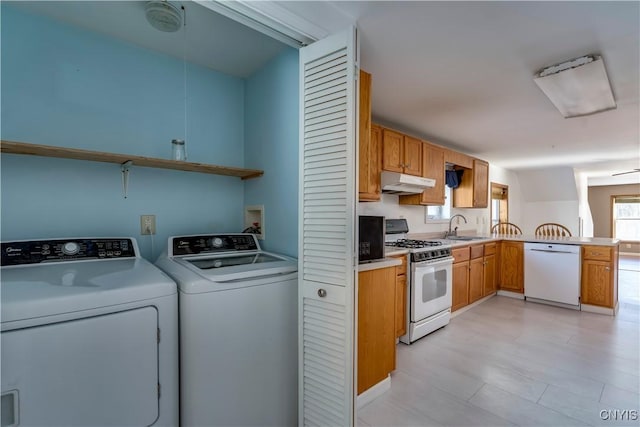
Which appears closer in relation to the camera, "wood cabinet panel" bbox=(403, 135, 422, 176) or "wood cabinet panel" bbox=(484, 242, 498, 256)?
"wood cabinet panel" bbox=(403, 135, 422, 176)

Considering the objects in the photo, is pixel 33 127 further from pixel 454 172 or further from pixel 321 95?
pixel 454 172

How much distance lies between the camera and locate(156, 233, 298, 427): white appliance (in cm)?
121

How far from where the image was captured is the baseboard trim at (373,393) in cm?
180

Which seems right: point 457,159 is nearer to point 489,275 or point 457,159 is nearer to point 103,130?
point 489,275

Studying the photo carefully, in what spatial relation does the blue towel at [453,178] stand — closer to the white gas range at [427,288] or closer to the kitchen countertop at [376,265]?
the white gas range at [427,288]

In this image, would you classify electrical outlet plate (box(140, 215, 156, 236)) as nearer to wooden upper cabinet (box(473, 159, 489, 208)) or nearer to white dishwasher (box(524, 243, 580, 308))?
wooden upper cabinet (box(473, 159, 489, 208))

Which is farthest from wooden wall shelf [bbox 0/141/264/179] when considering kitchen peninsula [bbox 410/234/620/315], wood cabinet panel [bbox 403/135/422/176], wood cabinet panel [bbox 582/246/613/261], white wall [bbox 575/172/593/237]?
white wall [bbox 575/172/593/237]

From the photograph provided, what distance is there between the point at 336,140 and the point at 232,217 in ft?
4.02

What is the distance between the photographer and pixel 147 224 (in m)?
1.85

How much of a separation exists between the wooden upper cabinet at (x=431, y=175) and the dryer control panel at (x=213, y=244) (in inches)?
84.6

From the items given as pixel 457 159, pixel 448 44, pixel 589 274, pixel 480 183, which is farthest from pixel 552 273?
pixel 448 44

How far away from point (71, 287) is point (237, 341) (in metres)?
0.67

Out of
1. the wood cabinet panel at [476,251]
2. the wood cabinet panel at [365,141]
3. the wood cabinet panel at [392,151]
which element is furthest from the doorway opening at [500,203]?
the wood cabinet panel at [365,141]

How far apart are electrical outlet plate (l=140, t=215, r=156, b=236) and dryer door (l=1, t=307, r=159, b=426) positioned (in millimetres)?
908
